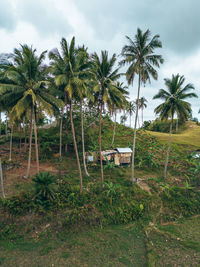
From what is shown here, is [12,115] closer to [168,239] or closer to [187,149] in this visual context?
[168,239]

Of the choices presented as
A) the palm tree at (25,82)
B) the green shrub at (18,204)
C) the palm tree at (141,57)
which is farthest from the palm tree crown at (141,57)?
the green shrub at (18,204)

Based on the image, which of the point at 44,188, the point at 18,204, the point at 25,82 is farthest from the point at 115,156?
the point at 25,82

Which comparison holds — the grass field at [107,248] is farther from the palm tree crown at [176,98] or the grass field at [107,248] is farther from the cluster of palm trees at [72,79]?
the palm tree crown at [176,98]

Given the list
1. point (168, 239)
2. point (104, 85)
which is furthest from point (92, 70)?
point (168, 239)

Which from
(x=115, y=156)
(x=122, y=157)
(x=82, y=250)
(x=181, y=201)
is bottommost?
(x=82, y=250)

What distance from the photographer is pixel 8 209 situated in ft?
36.8

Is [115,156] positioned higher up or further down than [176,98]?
further down

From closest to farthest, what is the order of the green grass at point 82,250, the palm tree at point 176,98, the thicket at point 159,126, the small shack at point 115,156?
the green grass at point 82,250 < the palm tree at point 176,98 < the small shack at point 115,156 < the thicket at point 159,126

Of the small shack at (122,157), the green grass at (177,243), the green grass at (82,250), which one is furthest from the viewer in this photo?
the small shack at (122,157)

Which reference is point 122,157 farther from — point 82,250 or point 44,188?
point 82,250

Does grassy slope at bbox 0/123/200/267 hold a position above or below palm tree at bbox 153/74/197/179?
below

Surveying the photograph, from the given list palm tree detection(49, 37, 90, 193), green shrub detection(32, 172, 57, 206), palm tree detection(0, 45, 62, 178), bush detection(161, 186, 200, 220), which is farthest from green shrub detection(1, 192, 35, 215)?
bush detection(161, 186, 200, 220)

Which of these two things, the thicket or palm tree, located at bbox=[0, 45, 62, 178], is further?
the thicket

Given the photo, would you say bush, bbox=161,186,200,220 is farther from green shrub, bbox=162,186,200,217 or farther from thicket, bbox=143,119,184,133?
thicket, bbox=143,119,184,133
